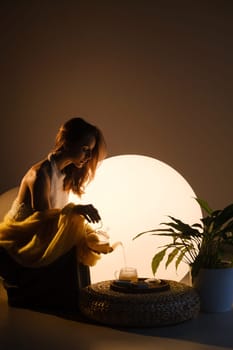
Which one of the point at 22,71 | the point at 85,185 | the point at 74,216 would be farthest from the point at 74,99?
the point at 74,216

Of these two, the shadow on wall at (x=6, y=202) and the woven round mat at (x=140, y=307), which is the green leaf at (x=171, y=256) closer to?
the woven round mat at (x=140, y=307)

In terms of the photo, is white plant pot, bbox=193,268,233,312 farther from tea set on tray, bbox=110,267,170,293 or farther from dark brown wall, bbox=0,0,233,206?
dark brown wall, bbox=0,0,233,206

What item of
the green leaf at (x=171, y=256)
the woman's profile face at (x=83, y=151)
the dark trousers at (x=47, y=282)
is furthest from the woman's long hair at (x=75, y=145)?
the green leaf at (x=171, y=256)

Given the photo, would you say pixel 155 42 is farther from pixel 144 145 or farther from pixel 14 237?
pixel 14 237

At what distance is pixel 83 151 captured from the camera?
1.99 m

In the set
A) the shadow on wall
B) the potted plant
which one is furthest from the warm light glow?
the shadow on wall

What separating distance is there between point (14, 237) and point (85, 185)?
31 cm

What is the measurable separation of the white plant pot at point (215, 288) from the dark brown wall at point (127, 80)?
3.07ft

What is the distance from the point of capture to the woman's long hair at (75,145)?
1978 millimetres

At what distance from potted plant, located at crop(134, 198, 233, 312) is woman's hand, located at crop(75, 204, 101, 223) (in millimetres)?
149

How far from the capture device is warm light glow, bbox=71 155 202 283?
1.83 meters

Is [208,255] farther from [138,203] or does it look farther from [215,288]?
[138,203]

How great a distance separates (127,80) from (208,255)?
125 centimetres

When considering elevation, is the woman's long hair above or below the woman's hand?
above
